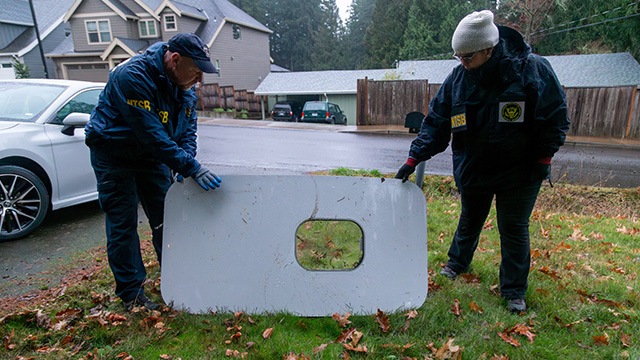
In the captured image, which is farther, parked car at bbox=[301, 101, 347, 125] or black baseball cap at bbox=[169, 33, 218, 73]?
parked car at bbox=[301, 101, 347, 125]

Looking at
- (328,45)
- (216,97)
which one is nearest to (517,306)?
(216,97)

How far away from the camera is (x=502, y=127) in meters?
2.36

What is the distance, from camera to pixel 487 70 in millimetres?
2361

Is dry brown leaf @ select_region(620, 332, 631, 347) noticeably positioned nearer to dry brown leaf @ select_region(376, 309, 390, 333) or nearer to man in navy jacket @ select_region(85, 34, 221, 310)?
dry brown leaf @ select_region(376, 309, 390, 333)

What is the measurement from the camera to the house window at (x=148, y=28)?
25.2 m

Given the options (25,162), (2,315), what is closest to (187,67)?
(2,315)

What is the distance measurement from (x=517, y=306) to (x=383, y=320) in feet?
3.25

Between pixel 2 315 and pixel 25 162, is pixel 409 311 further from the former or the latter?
pixel 25 162

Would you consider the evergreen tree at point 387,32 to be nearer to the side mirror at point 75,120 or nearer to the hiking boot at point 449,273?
the side mirror at point 75,120

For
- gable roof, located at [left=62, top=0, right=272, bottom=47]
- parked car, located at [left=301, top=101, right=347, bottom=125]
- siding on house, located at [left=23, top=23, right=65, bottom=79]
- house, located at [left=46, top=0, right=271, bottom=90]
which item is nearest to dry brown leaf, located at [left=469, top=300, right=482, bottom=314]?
parked car, located at [left=301, top=101, right=347, bottom=125]

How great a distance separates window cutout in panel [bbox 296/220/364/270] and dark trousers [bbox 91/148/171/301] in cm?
117

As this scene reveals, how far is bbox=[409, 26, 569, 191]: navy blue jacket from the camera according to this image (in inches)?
90.5

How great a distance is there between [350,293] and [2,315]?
88.4 inches

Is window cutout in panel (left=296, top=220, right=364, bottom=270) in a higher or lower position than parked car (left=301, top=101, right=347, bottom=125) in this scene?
lower
